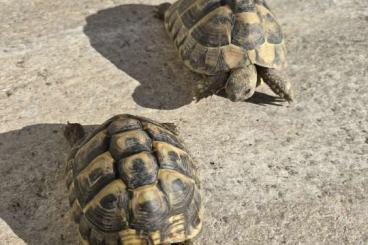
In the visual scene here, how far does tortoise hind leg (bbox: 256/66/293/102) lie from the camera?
4793 millimetres

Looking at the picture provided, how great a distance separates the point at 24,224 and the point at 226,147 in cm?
176

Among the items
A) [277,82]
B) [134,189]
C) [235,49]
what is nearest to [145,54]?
[235,49]

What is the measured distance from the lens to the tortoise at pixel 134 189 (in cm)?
318

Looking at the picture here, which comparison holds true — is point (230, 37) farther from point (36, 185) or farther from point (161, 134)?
point (36, 185)

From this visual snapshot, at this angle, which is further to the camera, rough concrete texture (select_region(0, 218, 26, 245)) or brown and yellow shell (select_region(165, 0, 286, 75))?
brown and yellow shell (select_region(165, 0, 286, 75))

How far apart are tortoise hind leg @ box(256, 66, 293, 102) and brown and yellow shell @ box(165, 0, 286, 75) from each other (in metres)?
0.08

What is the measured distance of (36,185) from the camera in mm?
3969

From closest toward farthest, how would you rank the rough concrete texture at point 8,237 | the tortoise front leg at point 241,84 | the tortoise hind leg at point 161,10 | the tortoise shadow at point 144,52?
the rough concrete texture at point 8,237 → the tortoise front leg at point 241,84 → the tortoise shadow at point 144,52 → the tortoise hind leg at point 161,10

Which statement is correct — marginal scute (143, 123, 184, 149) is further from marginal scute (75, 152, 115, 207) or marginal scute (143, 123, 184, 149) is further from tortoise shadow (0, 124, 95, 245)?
tortoise shadow (0, 124, 95, 245)

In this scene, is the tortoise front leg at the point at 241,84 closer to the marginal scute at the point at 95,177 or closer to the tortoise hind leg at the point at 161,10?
the tortoise hind leg at the point at 161,10

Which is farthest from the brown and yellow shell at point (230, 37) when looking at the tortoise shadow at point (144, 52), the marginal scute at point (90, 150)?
the marginal scute at point (90, 150)

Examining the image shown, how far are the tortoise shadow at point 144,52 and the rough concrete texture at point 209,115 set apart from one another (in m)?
0.01

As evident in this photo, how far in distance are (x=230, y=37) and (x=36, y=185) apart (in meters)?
2.17

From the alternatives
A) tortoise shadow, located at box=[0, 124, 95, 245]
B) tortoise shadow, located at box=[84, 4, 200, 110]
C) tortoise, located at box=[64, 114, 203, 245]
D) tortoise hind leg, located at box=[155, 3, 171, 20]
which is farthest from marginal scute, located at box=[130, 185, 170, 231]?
tortoise hind leg, located at box=[155, 3, 171, 20]
